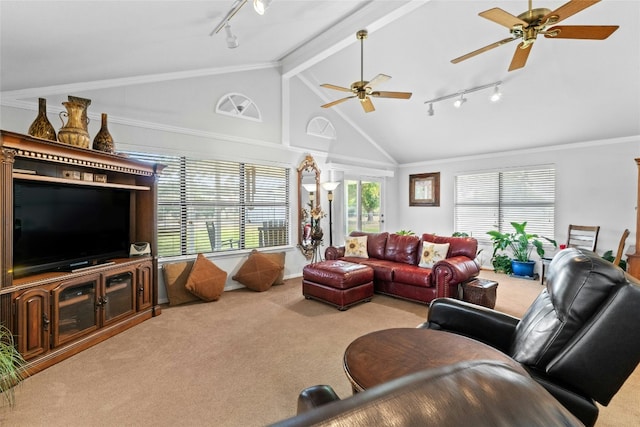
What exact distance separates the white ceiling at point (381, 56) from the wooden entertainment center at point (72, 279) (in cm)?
86

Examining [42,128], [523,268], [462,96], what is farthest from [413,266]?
[42,128]

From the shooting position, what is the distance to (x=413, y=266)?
4.50 metres

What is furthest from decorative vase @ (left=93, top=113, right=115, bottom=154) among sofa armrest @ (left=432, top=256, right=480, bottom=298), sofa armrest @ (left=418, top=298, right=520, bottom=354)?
sofa armrest @ (left=432, top=256, right=480, bottom=298)

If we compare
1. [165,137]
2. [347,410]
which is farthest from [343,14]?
[347,410]

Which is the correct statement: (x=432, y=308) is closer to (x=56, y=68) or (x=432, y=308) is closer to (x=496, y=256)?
(x=56, y=68)

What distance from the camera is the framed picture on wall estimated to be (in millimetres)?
7352

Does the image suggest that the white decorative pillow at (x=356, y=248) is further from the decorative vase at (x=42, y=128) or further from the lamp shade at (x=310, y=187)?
the decorative vase at (x=42, y=128)

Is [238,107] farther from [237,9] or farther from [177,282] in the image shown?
[177,282]

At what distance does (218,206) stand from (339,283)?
7.61ft

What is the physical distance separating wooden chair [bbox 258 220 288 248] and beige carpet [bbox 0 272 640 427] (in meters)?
1.65

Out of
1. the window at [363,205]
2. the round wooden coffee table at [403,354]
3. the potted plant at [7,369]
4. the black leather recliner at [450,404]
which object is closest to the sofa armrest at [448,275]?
the round wooden coffee table at [403,354]

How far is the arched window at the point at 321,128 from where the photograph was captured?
609cm

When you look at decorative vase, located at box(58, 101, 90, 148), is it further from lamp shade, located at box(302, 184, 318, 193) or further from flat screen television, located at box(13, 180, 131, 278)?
lamp shade, located at box(302, 184, 318, 193)

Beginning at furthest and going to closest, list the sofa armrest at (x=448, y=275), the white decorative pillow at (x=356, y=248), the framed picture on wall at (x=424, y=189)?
the framed picture on wall at (x=424, y=189) → the white decorative pillow at (x=356, y=248) → the sofa armrest at (x=448, y=275)
